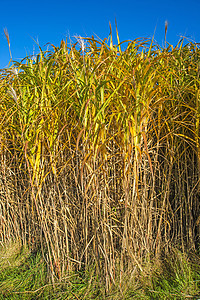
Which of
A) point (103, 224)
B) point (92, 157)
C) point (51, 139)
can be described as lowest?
point (103, 224)

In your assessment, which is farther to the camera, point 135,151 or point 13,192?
point 13,192

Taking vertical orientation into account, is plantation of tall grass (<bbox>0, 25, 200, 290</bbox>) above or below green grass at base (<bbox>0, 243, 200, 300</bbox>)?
above

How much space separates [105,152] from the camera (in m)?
1.42

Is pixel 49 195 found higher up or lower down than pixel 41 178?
lower down

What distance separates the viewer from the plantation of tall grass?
1.37 m

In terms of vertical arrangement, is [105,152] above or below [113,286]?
above

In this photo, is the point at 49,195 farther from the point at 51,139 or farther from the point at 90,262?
the point at 90,262

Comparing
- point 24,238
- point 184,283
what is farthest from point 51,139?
point 184,283

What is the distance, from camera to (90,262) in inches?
63.5

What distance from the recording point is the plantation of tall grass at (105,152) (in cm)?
137

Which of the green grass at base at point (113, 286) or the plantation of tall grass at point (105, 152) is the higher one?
the plantation of tall grass at point (105, 152)

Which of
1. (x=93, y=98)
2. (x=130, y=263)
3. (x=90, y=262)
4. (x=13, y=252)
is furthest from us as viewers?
(x=13, y=252)

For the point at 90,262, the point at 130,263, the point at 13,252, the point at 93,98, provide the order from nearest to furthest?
1. the point at 93,98
2. the point at 130,263
3. the point at 90,262
4. the point at 13,252

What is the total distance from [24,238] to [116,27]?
193 cm
